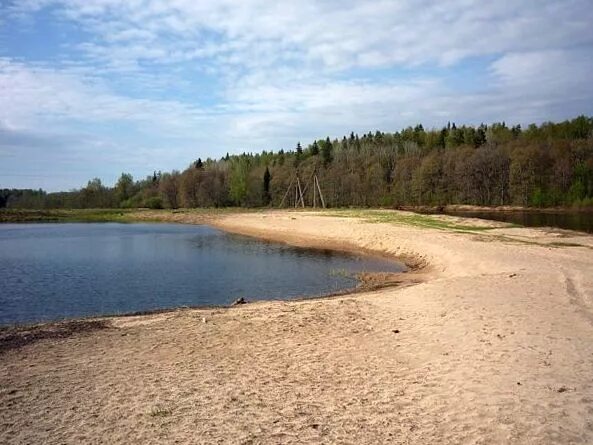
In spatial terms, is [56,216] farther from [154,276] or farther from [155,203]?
[154,276]

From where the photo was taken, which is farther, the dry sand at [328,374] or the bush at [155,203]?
the bush at [155,203]

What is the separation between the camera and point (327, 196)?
106062 millimetres

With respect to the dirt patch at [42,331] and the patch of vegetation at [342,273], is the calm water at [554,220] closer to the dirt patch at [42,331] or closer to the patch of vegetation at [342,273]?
the patch of vegetation at [342,273]

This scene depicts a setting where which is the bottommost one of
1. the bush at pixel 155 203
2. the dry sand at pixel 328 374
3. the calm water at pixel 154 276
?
the calm water at pixel 154 276

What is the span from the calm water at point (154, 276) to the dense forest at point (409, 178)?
5816 centimetres

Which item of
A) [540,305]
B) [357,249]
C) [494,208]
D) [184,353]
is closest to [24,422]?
[184,353]

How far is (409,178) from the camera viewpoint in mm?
101875

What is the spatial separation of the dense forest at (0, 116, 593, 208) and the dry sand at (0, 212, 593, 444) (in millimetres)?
76658

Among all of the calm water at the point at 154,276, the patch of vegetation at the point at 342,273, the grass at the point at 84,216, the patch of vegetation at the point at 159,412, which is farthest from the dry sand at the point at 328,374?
the grass at the point at 84,216

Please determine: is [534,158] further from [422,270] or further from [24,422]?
[24,422]

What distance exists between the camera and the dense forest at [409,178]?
88.4 m

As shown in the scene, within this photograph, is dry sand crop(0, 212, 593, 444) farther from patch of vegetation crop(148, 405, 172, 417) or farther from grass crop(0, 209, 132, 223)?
grass crop(0, 209, 132, 223)

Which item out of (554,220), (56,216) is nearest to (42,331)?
(554,220)

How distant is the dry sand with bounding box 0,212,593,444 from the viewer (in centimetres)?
657
